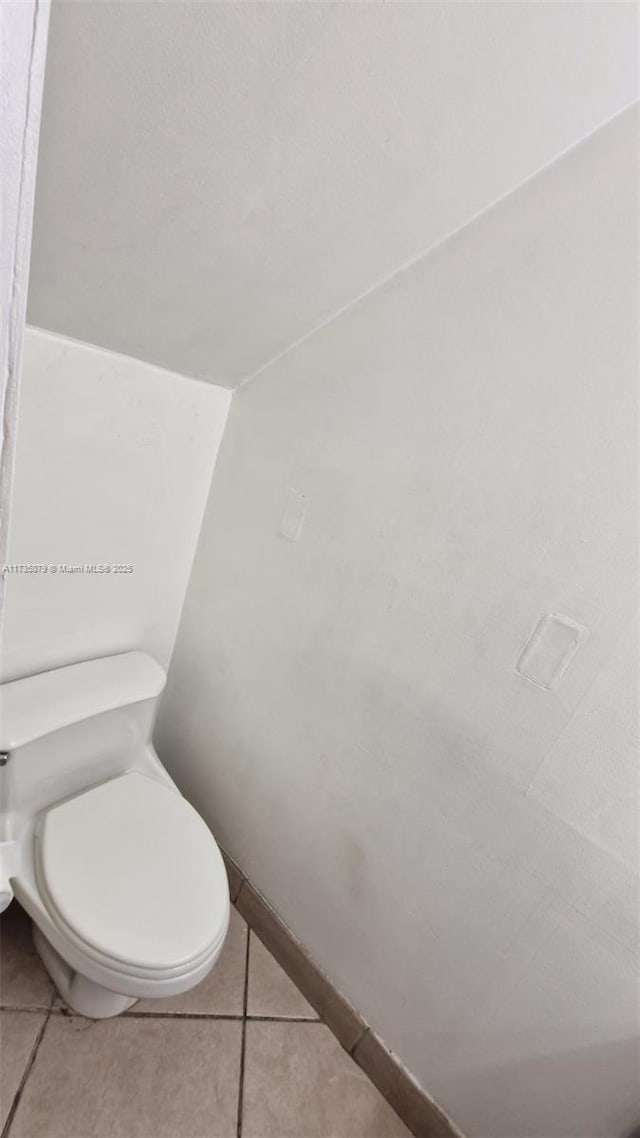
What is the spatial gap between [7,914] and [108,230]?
1.52 metres

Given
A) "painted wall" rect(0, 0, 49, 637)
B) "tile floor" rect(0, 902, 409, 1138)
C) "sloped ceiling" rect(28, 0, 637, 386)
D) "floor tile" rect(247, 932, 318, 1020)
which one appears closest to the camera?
"painted wall" rect(0, 0, 49, 637)

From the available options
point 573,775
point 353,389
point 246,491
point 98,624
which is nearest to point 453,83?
point 353,389

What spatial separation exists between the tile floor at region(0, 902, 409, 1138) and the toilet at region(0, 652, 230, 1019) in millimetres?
62

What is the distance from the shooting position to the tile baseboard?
1.03 meters

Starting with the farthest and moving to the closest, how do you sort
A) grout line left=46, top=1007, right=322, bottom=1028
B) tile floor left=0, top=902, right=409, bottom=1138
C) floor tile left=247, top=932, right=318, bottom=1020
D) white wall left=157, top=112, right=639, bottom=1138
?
floor tile left=247, top=932, right=318, bottom=1020 < grout line left=46, top=1007, right=322, bottom=1028 < tile floor left=0, top=902, right=409, bottom=1138 < white wall left=157, top=112, right=639, bottom=1138

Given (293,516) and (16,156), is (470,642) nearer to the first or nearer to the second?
(293,516)

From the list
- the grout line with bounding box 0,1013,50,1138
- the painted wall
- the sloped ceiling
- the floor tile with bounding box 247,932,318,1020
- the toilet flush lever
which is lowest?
the grout line with bounding box 0,1013,50,1138

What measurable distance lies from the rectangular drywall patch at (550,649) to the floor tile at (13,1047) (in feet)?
4.31

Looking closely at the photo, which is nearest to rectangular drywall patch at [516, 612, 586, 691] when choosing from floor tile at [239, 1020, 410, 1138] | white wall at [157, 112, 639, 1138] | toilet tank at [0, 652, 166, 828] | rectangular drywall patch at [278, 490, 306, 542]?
white wall at [157, 112, 639, 1138]

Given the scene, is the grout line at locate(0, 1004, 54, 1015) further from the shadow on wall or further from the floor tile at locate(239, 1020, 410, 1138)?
the shadow on wall

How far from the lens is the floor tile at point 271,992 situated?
1.19 m

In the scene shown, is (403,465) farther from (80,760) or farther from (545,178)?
(80,760)

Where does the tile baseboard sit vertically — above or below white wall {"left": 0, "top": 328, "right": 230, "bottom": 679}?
below

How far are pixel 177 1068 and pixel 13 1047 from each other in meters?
0.35
